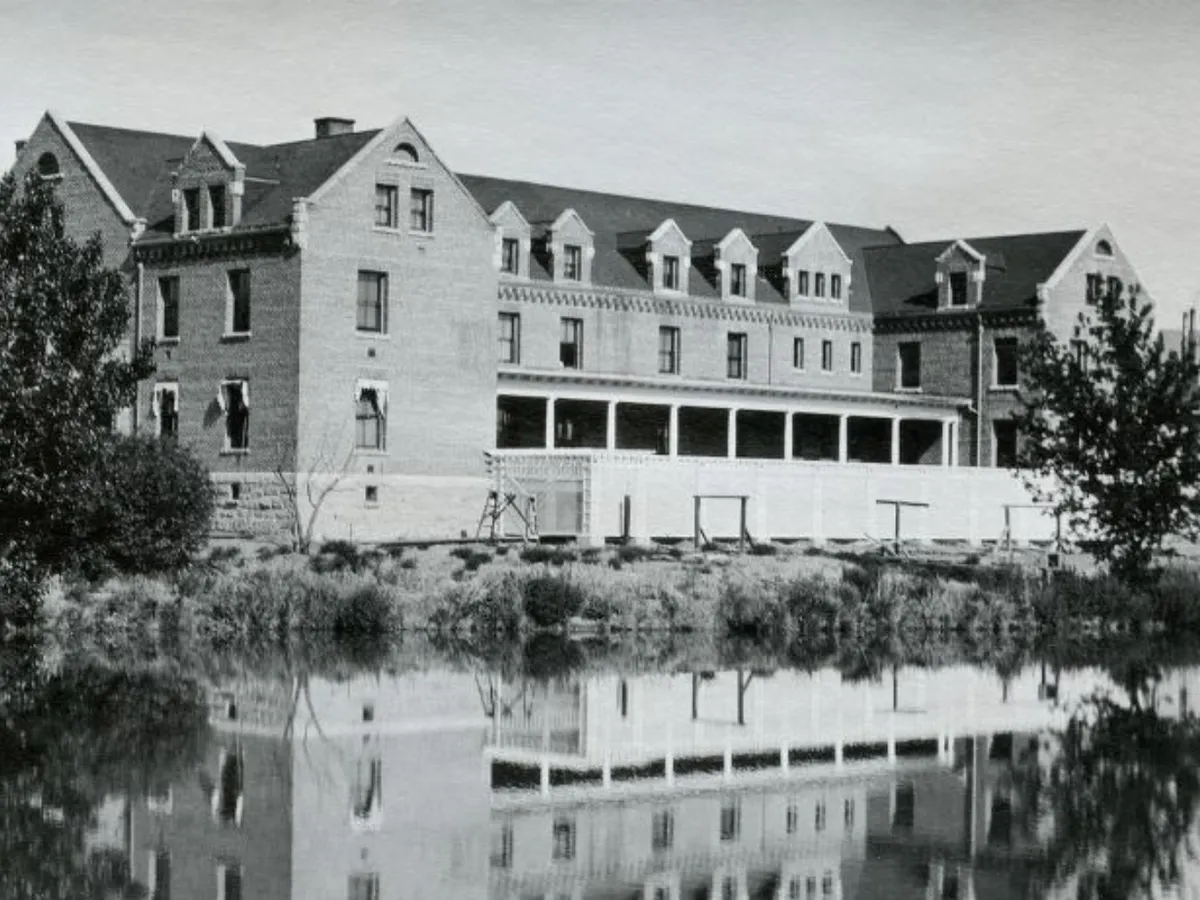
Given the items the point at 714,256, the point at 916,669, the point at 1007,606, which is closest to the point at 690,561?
the point at 1007,606

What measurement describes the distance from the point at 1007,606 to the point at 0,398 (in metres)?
19.7

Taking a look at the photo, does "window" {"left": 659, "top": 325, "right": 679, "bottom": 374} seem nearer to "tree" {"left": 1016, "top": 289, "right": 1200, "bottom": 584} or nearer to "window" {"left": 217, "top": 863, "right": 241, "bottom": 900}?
"tree" {"left": 1016, "top": 289, "right": 1200, "bottom": 584}

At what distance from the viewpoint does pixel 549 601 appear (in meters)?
38.2

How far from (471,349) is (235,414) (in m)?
6.43

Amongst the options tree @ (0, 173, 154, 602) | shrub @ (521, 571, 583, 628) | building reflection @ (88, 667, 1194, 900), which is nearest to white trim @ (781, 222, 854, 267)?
shrub @ (521, 571, 583, 628)

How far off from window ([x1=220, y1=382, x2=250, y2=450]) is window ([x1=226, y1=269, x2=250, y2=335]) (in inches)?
56.3

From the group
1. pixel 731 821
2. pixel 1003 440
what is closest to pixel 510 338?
pixel 1003 440

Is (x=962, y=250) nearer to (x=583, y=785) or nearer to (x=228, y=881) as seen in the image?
(x=583, y=785)

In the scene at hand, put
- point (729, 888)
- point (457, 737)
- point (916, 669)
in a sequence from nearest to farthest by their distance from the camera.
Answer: point (729, 888), point (457, 737), point (916, 669)

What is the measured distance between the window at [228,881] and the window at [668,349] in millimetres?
49968

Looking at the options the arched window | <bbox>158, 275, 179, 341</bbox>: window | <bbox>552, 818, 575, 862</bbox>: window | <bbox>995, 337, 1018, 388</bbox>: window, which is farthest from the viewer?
<bbox>995, 337, 1018, 388</bbox>: window

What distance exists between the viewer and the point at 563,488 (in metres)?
53.8

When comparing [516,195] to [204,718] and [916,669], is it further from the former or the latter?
[204,718]

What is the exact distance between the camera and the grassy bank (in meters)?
36.8
